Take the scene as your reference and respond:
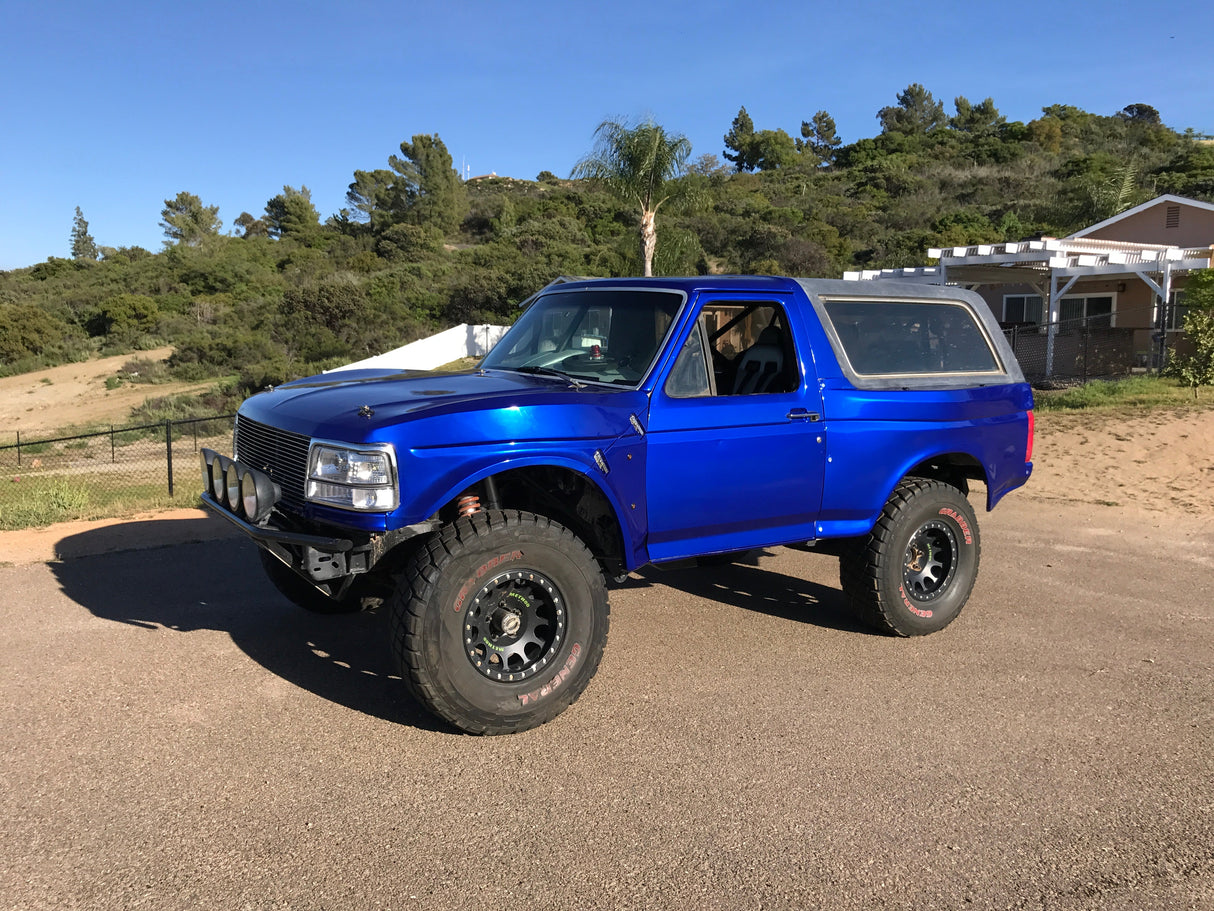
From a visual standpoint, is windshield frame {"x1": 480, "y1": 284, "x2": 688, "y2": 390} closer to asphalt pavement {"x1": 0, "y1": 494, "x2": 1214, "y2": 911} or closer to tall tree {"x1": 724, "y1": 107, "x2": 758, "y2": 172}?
asphalt pavement {"x1": 0, "y1": 494, "x2": 1214, "y2": 911}

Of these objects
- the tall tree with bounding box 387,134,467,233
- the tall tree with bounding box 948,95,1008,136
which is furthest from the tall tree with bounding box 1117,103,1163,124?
the tall tree with bounding box 387,134,467,233

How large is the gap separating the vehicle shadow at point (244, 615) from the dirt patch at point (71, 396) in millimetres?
18258

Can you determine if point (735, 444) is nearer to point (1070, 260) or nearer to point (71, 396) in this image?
point (1070, 260)

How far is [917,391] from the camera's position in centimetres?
567

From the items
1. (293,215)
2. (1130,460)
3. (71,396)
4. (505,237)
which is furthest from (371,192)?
(1130,460)

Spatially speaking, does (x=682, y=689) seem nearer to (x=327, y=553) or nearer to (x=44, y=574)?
(x=327, y=553)

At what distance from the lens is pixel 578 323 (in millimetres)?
5523

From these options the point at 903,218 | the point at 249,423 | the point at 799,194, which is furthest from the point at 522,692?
the point at 799,194

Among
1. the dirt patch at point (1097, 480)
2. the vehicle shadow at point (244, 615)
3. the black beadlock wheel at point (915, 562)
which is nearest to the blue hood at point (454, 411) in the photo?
the vehicle shadow at point (244, 615)

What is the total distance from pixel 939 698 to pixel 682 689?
131cm

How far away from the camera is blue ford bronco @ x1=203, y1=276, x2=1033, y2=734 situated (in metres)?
4.18

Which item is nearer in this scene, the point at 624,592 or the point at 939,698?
the point at 939,698

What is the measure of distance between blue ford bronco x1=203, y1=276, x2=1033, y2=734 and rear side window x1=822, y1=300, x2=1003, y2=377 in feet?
0.05

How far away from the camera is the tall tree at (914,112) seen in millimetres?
96375
